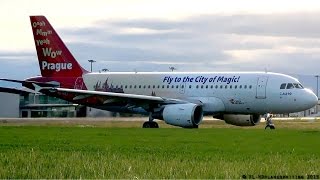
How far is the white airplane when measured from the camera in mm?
44969

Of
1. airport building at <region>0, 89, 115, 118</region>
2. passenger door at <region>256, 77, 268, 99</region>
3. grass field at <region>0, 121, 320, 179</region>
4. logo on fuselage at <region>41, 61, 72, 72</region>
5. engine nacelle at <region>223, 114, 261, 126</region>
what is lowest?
airport building at <region>0, 89, 115, 118</region>

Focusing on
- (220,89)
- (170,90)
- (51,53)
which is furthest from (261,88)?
(51,53)

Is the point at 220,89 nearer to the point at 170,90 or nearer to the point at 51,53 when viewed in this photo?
the point at 170,90

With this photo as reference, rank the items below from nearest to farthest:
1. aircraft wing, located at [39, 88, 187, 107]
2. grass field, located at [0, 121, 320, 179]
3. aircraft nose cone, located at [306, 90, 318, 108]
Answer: grass field, located at [0, 121, 320, 179], aircraft nose cone, located at [306, 90, 318, 108], aircraft wing, located at [39, 88, 187, 107]

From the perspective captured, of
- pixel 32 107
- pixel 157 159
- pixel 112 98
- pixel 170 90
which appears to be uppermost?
pixel 170 90

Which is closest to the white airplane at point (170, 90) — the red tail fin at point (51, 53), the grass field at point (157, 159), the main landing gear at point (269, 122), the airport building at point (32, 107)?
the red tail fin at point (51, 53)

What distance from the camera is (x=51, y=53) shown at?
52250 millimetres

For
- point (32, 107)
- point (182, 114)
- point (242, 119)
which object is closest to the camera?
point (182, 114)

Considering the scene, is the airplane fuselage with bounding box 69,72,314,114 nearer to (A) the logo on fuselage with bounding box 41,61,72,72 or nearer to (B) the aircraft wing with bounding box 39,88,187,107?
(B) the aircraft wing with bounding box 39,88,187,107

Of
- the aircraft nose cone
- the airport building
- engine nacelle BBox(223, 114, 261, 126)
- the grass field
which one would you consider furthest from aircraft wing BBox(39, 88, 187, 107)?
the airport building

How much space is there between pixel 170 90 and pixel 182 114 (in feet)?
15.8

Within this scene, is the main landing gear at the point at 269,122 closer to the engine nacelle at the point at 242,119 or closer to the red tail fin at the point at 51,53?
the engine nacelle at the point at 242,119

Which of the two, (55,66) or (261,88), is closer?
(261,88)

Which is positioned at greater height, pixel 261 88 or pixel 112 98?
pixel 261 88
